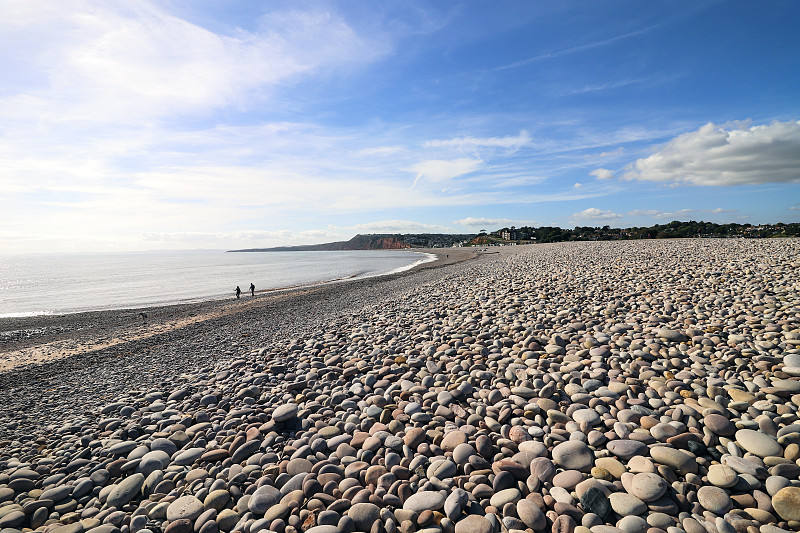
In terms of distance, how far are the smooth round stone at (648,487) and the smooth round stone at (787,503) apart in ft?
2.11

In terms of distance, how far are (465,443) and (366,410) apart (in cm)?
140

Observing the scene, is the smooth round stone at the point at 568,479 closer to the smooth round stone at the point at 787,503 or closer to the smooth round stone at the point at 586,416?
the smooth round stone at the point at 586,416

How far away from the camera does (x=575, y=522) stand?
8.48 ft

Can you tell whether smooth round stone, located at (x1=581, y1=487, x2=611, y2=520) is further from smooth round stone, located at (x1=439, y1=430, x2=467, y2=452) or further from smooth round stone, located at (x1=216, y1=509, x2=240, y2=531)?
smooth round stone, located at (x1=216, y1=509, x2=240, y2=531)

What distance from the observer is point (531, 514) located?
2.65m

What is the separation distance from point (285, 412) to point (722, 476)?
4.35 m

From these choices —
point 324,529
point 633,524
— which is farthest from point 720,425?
point 324,529

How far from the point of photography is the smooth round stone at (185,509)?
3.03 meters

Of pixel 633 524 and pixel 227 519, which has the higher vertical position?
pixel 633 524

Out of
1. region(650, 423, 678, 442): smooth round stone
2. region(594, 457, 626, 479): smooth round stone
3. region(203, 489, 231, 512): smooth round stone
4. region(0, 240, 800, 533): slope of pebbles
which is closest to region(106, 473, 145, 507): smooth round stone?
region(0, 240, 800, 533): slope of pebbles

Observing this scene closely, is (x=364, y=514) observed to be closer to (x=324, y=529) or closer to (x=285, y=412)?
(x=324, y=529)

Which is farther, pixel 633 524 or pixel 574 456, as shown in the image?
pixel 574 456

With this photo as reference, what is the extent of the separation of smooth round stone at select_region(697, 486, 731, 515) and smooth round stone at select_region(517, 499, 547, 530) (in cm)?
119

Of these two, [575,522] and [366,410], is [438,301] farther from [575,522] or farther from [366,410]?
[575,522]
